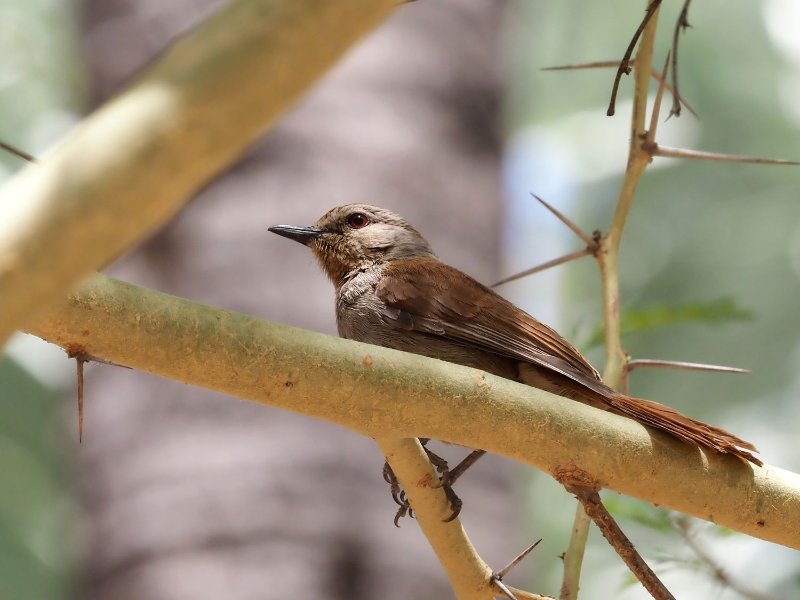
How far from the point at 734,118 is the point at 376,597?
10.7m

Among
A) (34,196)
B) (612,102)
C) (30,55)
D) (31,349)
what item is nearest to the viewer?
(34,196)

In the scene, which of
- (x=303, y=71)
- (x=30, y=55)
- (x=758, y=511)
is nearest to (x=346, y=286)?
(x=758, y=511)

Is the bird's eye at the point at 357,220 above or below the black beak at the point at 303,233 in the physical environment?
above

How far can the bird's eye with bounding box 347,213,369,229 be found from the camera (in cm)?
513

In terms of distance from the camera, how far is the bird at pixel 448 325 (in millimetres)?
3528

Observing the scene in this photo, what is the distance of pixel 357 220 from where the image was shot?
514 centimetres

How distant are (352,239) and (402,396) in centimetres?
284

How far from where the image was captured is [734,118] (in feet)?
46.2

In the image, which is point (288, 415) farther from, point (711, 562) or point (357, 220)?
point (711, 562)

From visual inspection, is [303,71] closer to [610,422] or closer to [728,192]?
[610,422]

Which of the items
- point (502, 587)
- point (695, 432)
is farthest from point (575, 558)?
point (695, 432)

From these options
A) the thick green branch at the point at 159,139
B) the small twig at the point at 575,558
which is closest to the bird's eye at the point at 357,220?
the small twig at the point at 575,558

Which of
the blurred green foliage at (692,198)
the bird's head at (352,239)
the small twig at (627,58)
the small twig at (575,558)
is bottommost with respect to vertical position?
the small twig at (575,558)

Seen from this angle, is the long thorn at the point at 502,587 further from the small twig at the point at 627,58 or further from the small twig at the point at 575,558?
the small twig at the point at 627,58
